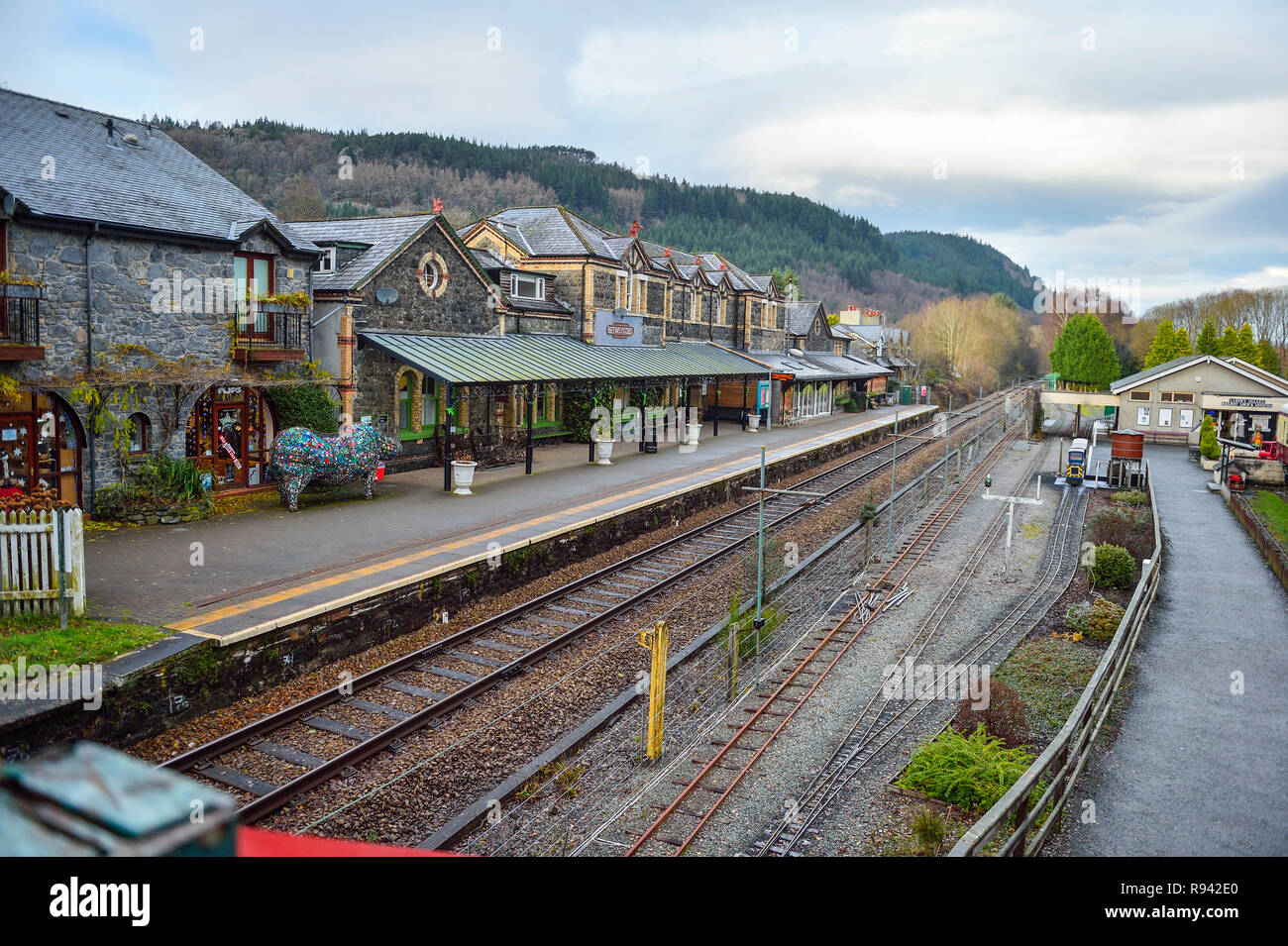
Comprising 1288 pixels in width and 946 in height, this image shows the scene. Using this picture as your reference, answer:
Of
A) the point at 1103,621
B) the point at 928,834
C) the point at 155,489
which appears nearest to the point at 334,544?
the point at 155,489

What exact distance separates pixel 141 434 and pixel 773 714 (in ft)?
46.1

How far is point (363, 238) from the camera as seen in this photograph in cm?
2567

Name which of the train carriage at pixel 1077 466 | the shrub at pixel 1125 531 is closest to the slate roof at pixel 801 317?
the train carriage at pixel 1077 466

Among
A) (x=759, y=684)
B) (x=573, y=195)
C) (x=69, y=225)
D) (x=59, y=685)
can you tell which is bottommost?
(x=759, y=684)

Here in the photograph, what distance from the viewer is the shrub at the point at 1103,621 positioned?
52.7 feet

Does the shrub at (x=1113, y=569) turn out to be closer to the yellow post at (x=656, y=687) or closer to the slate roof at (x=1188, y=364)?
the yellow post at (x=656, y=687)

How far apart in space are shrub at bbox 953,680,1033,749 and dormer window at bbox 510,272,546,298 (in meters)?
24.2

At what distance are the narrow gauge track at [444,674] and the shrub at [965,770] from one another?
5.71m

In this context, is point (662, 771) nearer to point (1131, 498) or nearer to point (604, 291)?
point (1131, 498)

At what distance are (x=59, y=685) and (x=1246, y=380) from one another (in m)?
50.8
